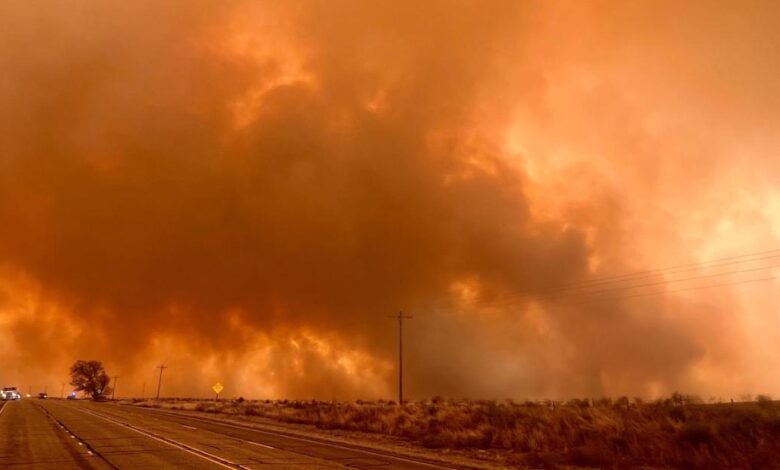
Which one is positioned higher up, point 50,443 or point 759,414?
point 759,414

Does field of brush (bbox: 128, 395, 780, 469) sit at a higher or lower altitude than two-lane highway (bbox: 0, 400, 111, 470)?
higher

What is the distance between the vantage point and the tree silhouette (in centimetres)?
15250

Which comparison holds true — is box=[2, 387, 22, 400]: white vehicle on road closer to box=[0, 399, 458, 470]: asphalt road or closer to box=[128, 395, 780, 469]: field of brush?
box=[0, 399, 458, 470]: asphalt road

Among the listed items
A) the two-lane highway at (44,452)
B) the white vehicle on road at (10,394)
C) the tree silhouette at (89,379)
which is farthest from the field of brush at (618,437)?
the tree silhouette at (89,379)

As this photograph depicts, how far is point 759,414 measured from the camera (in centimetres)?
1772

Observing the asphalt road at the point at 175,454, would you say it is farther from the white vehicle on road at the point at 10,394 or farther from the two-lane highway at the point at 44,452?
the white vehicle on road at the point at 10,394

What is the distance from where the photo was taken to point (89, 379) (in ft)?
504

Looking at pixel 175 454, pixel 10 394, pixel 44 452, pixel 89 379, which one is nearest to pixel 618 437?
pixel 175 454

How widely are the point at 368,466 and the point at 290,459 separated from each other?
2716 mm

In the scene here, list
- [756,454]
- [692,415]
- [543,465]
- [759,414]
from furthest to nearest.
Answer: [692,415], [759,414], [543,465], [756,454]

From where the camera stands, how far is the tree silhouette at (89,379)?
500 ft

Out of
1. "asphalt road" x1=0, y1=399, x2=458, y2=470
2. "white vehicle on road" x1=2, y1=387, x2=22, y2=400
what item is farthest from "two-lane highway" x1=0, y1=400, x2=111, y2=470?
"white vehicle on road" x1=2, y1=387, x2=22, y2=400

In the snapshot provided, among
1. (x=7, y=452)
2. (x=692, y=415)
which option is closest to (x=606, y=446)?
(x=692, y=415)

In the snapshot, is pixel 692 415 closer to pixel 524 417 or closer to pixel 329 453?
pixel 524 417
